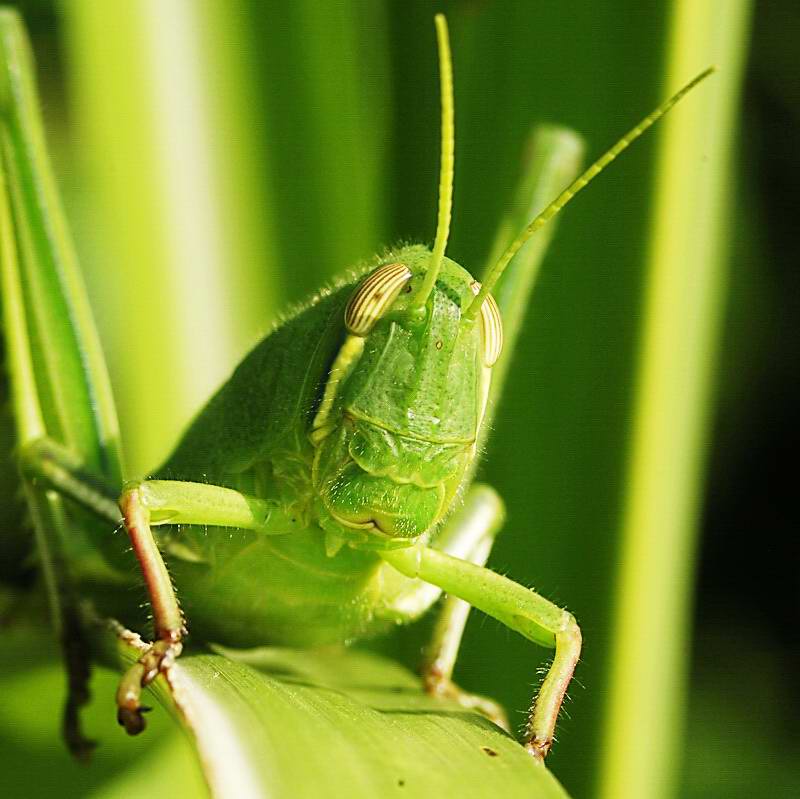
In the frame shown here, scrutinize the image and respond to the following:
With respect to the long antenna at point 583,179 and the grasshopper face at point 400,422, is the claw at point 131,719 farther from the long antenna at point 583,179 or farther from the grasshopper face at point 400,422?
the long antenna at point 583,179

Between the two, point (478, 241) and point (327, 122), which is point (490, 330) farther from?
point (327, 122)

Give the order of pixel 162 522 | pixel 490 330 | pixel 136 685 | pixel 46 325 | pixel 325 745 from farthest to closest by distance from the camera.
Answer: pixel 46 325 → pixel 490 330 → pixel 162 522 → pixel 136 685 → pixel 325 745

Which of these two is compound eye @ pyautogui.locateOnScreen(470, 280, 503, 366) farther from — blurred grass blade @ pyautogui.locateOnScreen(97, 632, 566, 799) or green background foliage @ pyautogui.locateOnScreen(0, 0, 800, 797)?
blurred grass blade @ pyautogui.locateOnScreen(97, 632, 566, 799)

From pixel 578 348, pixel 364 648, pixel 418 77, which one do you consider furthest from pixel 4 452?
pixel 578 348

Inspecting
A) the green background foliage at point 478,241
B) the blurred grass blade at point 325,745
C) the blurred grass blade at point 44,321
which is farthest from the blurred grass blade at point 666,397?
the blurred grass blade at point 44,321

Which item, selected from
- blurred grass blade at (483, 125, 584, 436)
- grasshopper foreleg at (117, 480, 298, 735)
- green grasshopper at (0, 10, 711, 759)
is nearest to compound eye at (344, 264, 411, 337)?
green grasshopper at (0, 10, 711, 759)

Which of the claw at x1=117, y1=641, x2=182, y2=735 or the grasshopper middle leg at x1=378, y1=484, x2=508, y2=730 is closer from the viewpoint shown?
the claw at x1=117, y1=641, x2=182, y2=735

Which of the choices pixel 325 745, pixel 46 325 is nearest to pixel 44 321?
pixel 46 325
